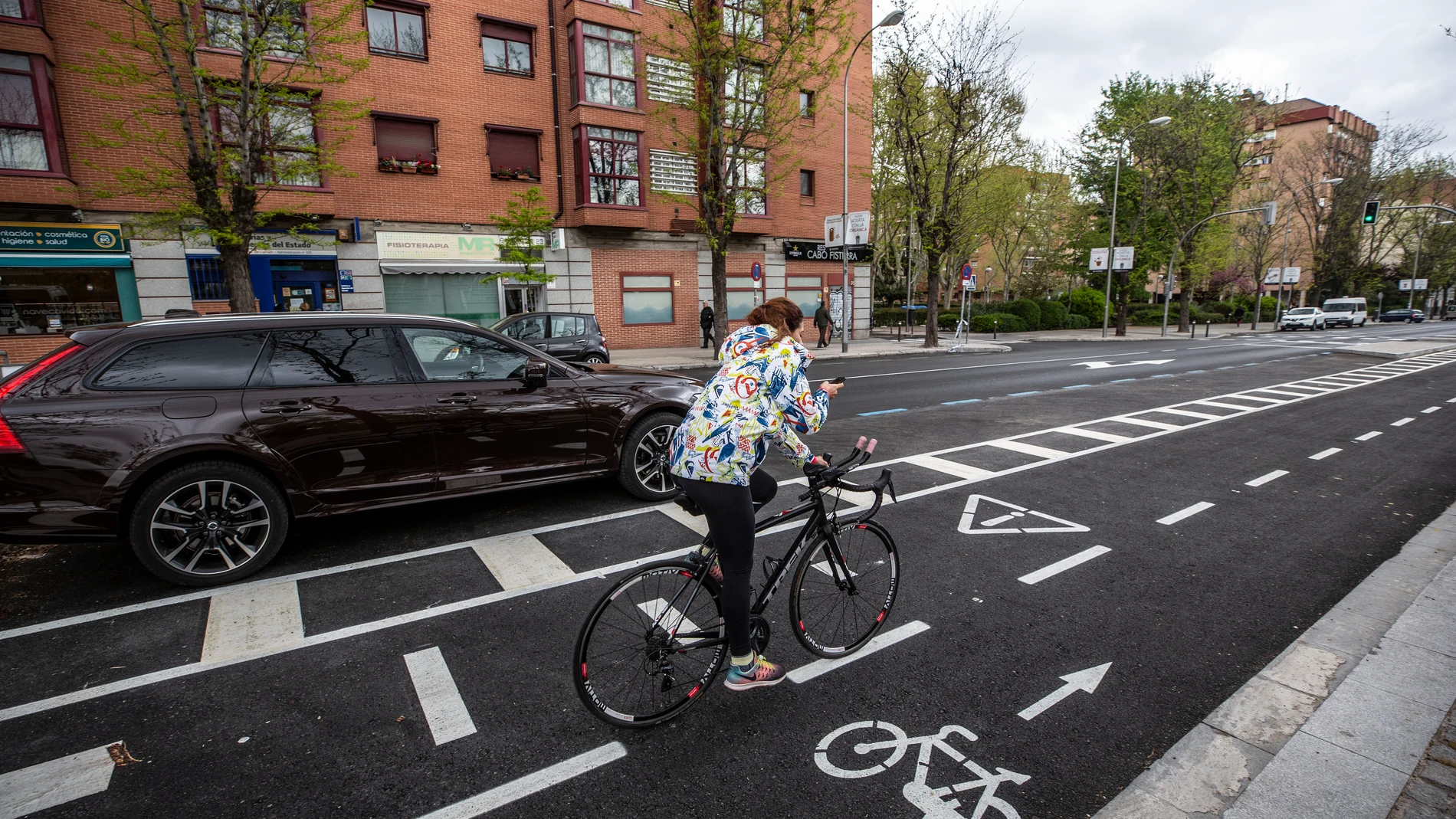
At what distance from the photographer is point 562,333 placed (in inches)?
652

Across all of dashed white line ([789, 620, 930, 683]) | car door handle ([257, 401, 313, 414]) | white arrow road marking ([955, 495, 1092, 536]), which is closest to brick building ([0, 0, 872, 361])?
car door handle ([257, 401, 313, 414])

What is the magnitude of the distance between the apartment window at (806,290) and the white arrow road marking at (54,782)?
27.2 m

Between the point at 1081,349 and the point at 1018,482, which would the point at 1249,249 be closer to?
the point at 1081,349

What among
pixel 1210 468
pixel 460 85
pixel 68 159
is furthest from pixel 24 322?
pixel 1210 468

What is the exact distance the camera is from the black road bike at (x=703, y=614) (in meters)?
2.90

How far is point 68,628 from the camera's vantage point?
12.8 ft

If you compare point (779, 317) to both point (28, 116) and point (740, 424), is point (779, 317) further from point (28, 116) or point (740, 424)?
point (28, 116)

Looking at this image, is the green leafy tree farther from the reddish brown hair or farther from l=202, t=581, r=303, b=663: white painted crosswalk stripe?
the reddish brown hair

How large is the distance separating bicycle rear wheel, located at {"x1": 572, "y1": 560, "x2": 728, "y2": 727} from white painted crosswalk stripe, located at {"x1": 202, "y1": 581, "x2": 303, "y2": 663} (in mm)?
2008

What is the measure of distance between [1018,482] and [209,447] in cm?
692

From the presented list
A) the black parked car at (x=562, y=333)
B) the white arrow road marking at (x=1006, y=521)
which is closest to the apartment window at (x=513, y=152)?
the black parked car at (x=562, y=333)

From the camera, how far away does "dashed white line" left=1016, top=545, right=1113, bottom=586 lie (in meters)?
4.65

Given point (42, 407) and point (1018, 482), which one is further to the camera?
point (1018, 482)

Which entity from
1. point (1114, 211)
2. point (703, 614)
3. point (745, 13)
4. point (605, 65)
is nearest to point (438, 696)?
point (703, 614)
